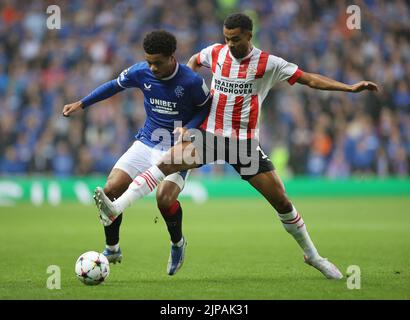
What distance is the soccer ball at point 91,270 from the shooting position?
718 cm

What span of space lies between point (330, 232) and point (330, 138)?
775 cm

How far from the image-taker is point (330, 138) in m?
20.4

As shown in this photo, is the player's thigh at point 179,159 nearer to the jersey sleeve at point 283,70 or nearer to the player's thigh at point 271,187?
the player's thigh at point 271,187

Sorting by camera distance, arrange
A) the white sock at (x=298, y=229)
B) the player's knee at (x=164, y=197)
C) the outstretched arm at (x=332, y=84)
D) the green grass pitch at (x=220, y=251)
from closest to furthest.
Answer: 1. the green grass pitch at (x=220, y=251)
2. the outstretched arm at (x=332, y=84)
3. the player's knee at (x=164, y=197)
4. the white sock at (x=298, y=229)

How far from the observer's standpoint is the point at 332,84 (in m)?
7.53

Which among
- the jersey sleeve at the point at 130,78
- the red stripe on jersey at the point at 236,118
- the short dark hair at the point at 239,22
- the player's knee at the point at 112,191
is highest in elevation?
the short dark hair at the point at 239,22

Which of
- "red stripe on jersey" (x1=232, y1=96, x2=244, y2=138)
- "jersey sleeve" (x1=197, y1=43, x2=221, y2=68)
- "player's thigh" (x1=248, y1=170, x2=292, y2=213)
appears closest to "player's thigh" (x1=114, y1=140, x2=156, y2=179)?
"red stripe on jersey" (x1=232, y1=96, x2=244, y2=138)

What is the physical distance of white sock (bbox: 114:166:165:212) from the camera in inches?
279

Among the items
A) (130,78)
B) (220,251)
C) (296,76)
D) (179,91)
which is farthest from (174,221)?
(220,251)

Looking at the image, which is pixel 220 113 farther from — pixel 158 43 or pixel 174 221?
pixel 174 221

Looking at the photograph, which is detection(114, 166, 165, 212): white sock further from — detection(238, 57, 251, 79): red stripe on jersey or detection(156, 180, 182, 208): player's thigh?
detection(238, 57, 251, 79): red stripe on jersey

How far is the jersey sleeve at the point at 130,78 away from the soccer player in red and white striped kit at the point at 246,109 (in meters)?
0.77

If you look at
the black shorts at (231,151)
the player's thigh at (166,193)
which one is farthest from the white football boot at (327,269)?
the player's thigh at (166,193)

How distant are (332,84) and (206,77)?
1350cm
